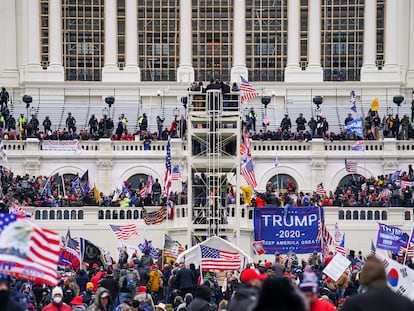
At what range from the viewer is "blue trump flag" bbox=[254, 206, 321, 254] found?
39.9m

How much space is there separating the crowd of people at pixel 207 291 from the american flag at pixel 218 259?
273mm

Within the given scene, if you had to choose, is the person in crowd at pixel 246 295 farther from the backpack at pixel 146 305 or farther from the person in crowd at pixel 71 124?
the person in crowd at pixel 71 124

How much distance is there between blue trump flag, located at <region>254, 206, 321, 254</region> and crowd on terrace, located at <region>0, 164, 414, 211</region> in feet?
30.9

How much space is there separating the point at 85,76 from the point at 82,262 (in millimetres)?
42318

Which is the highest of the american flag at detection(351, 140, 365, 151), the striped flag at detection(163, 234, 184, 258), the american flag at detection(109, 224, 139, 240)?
the american flag at detection(351, 140, 365, 151)

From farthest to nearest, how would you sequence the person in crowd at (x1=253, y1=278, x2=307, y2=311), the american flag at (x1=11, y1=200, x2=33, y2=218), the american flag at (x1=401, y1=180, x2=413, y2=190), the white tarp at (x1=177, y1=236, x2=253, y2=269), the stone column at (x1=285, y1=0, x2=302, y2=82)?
the stone column at (x1=285, y1=0, x2=302, y2=82)
the american flag at (x1=401, y1=180, x2=413, y2=190)
the american flag at (x1=11, y1=200, x2=33, y2=218)
the white tarp at (x1=177, y1=236, x2=253, y2=269)
the person in crowd at (x1=253, y1=278, x2=307, y2=311)

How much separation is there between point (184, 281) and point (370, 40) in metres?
49.7

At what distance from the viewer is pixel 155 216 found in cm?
5209

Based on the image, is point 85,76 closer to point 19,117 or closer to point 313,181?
point 19,117

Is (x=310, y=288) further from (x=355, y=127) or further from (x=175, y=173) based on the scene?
(x=355, y=127)

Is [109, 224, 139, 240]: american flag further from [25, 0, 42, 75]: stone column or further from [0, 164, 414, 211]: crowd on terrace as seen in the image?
[25, 0, 42, 75]: stone column

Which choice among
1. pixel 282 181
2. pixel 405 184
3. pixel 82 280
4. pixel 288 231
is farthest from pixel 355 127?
pixel 82 280

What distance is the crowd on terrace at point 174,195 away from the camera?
53.4 metres

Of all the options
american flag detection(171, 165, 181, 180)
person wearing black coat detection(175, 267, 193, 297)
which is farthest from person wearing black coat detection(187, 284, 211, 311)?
american flag detection(171, 165, 181, 180)
